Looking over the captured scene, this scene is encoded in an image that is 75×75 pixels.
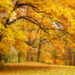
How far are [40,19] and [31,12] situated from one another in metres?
1.86

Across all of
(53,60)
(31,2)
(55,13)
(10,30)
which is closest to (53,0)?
(55,13)

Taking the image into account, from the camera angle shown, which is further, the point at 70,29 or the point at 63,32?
the point at 63,32

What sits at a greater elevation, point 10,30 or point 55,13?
point 55,13

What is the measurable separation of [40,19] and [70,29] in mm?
3698

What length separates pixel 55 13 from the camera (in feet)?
40.4

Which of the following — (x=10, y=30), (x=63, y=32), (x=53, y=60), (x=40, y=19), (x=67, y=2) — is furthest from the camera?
(x=53, y=60)

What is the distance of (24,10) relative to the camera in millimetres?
17703

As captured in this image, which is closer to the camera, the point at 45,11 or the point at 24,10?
the point at 45,11

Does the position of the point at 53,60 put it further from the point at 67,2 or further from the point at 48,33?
the point at 67,2

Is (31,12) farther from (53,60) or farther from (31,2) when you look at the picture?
(53,60)

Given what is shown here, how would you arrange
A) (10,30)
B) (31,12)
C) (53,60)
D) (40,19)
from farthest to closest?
(53,60) → (31,12) → (40,19) → (10,30)

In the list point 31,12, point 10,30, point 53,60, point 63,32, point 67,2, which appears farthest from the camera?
point 53,60

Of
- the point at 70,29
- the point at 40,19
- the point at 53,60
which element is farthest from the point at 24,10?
the point at 53,60

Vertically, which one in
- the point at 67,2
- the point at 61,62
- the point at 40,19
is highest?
the point at 67,2
